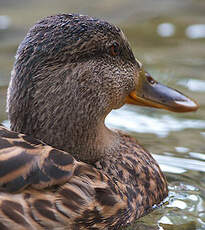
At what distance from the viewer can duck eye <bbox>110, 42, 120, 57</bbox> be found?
424 centimetres

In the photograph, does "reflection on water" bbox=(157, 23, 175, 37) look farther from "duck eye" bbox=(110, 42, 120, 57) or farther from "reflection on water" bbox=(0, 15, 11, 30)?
"duck eye" bbox=(110, 42, 120, 57)

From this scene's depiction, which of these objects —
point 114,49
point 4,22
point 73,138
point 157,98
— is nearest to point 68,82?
point 73,138

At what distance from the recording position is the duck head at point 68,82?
3930 millimetres

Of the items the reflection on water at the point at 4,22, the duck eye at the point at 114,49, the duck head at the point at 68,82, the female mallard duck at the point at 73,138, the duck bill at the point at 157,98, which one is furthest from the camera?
the reflection on water at the point at 4,22

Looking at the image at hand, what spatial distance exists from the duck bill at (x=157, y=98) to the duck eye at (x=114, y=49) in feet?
1.31

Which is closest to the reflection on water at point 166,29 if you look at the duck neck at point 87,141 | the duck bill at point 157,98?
the duck bill at point 157,98

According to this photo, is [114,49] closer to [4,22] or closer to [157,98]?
[157,98]

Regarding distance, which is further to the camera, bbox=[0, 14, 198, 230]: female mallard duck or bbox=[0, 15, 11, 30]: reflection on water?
bbox=[0, 15, 11, 30]: reflection on water

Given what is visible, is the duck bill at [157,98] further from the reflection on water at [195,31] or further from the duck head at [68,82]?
the reflection on water at [195,31]

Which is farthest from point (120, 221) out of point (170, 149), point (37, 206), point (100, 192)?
point (170, 149)

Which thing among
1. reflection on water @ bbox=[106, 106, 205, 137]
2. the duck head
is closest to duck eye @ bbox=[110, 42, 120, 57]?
the duck head

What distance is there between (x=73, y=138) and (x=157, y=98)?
2.82 ft

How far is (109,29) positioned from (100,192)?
3.42 feet

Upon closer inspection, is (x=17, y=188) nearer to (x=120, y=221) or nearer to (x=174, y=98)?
(x=120, y=221)
